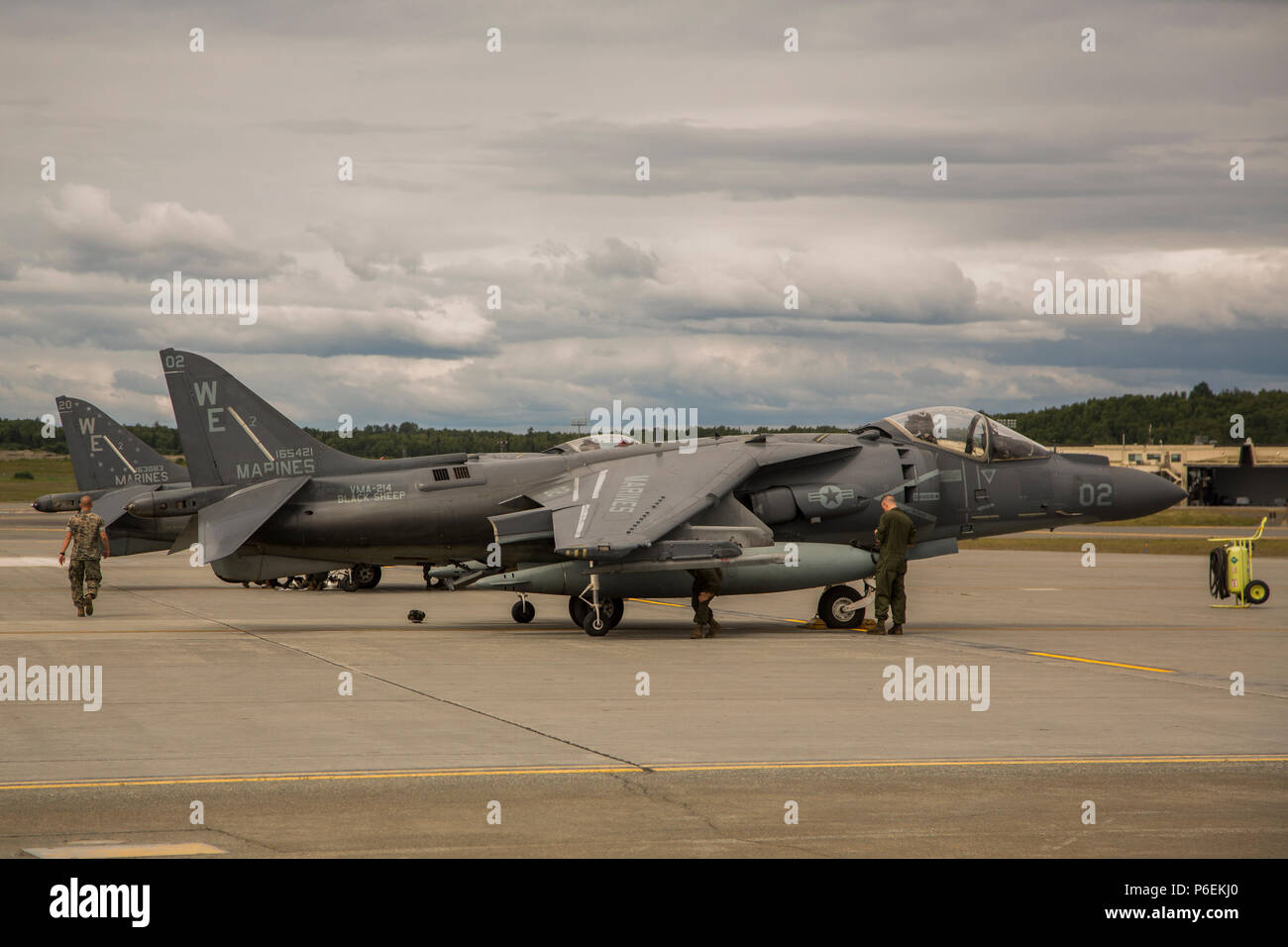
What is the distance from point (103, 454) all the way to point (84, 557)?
423 inches

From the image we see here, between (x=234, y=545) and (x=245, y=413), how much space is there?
2803 millimetres

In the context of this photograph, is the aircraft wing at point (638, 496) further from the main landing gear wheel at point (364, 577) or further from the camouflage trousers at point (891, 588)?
the main landing gear wheel at point (364, 577)

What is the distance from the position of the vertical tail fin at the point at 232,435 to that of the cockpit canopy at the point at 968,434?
921 cm

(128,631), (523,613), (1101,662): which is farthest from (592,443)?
(1101,662)

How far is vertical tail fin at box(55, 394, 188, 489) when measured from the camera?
1300 inches

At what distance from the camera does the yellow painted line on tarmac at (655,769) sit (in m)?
9.09

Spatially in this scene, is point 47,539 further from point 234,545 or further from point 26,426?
point 26,426

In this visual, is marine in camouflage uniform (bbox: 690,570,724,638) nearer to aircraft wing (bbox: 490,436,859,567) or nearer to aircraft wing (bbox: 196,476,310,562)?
aircraft wing (bbox: 490,436,859,567)

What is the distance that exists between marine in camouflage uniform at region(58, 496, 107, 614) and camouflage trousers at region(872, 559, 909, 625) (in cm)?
1339

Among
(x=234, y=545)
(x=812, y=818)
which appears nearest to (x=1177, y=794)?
(x=812, y=818)

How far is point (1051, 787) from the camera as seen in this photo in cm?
902

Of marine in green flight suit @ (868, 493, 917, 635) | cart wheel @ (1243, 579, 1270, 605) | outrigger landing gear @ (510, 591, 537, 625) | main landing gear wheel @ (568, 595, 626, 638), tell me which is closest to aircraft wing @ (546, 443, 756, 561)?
main landing gear wheel @ (568, 595, 626, 638)

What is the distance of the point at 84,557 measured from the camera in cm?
2320

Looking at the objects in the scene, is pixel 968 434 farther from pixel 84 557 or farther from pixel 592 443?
pixel 84 557
